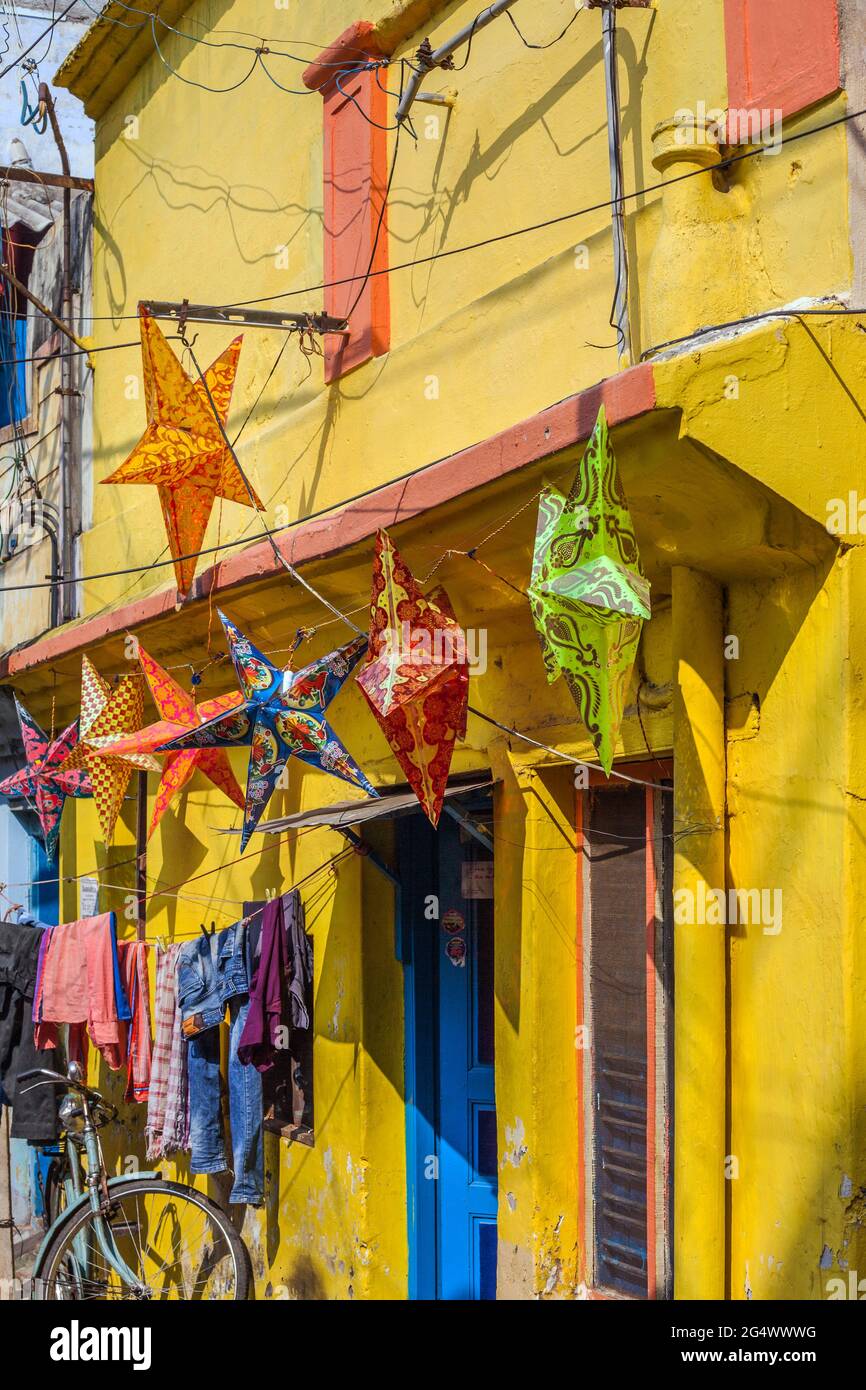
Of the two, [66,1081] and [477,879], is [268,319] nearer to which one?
[477,879]

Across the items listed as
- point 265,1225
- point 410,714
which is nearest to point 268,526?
point 410,714

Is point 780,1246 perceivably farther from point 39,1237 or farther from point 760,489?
point 39,1237

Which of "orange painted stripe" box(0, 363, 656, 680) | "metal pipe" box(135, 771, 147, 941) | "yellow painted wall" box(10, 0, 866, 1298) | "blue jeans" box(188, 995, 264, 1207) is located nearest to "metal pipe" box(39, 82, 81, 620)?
"yellow painted wall" box(10, 0, 866, 1298)

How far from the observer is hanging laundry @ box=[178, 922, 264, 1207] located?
24.2 ft

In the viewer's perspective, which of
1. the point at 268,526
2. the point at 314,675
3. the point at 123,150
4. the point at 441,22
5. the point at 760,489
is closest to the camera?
the point at 760,489

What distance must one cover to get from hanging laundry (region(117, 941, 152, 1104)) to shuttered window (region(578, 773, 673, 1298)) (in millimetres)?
3126

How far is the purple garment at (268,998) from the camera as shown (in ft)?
23.5

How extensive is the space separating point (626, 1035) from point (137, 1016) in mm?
3505

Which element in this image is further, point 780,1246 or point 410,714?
point 410,714

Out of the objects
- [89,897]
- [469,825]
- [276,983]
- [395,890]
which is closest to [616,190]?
[469,825]

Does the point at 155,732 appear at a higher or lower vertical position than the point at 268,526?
lower

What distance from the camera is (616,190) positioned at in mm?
5133

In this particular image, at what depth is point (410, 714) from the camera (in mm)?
5051

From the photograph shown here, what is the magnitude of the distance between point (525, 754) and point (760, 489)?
1.84m
